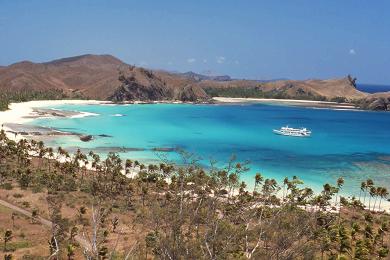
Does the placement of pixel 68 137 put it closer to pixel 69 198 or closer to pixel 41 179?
pixel 41 179

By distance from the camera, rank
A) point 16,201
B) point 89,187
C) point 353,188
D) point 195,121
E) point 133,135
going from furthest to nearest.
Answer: point 195,121
point 133,135
point 353,188
point 89,187
point 16,201

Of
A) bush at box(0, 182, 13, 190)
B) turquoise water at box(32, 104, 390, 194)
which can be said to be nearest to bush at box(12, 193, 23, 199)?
bush at box(0, 182, 13, 190)

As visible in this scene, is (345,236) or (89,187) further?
(89,187)

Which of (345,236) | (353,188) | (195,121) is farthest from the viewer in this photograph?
(195,121)

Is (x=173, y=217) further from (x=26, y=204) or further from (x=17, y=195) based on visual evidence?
(x=17, y=195)

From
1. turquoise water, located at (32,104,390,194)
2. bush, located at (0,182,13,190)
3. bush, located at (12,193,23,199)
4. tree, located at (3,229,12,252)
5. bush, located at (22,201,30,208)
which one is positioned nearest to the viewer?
tree, located at (3,229,12,252)

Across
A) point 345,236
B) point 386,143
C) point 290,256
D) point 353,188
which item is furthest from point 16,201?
point 386,143

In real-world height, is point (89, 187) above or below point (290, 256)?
below

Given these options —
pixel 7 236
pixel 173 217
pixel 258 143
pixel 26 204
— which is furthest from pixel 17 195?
pixel 258 143

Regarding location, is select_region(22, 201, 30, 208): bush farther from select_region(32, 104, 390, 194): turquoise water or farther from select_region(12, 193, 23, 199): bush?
select_region(32, 104, 390, 194): turquoise water
